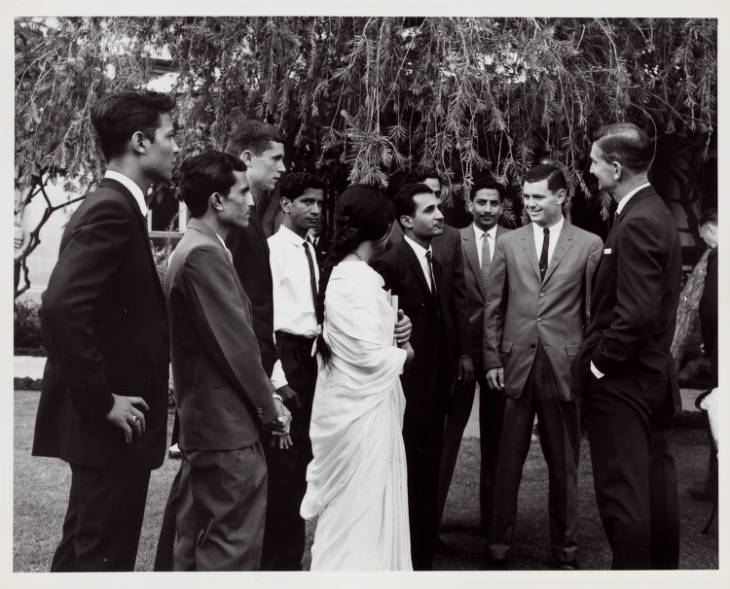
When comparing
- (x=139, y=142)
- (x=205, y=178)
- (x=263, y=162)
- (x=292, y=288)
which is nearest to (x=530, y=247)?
(x=292, y=288)

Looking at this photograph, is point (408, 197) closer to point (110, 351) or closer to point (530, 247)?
point (530, 247)

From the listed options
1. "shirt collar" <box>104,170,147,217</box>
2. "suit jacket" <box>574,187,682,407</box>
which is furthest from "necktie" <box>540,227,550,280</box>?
"shirt collar" <box>104,170,147,217</box>

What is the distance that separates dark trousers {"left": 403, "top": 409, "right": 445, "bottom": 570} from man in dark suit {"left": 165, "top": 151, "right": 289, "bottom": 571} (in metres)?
1.03

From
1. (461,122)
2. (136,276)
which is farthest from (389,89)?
(136,276)

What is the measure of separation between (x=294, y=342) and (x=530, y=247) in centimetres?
136

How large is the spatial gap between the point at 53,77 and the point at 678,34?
320 cm

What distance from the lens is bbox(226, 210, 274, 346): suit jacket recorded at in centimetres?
385

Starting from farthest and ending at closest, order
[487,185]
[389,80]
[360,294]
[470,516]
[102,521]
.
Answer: [470,516]
[487,185]
[389,80]
[360,294]
[102,521]

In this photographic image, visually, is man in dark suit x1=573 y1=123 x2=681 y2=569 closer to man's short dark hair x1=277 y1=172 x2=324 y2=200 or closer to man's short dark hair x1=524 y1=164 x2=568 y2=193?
man's short dark hair x1=524 y1=164 x2=568 y2=193

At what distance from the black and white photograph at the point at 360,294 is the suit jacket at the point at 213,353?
0.01 meters

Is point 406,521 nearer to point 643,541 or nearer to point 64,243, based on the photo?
point 643,541

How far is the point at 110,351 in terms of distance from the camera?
337 cm

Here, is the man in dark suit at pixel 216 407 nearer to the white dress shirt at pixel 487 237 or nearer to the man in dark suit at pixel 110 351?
the man in dark suit at pixel 110 351

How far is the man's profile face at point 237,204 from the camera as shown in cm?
355
